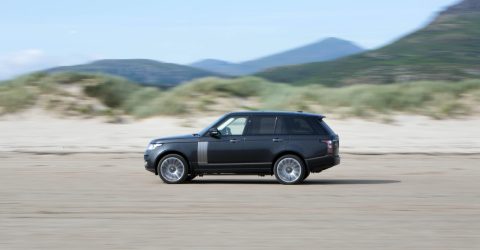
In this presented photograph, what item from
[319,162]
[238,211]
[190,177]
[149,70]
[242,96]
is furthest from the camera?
[149,70]

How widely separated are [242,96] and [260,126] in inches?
907

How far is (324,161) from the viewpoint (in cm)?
1788

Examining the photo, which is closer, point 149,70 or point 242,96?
point 242,96

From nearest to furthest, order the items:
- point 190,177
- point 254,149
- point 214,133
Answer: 1. point 254,149
2. point 214,133
3. point 190,177

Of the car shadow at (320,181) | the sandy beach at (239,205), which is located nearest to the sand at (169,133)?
the sandy beach at (239,205)

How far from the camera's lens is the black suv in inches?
705

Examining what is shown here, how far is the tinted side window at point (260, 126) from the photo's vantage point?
18.1 m

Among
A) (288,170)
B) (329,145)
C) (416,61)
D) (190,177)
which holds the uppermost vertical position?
(416,61)

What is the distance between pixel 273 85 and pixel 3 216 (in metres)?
31.3

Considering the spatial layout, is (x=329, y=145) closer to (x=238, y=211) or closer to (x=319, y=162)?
(x=319, y=162)

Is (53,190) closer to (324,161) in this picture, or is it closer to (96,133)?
(324,161)

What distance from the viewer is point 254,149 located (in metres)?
18.0

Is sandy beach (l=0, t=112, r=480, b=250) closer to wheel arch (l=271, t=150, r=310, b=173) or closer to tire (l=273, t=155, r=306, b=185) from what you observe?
tire (l=273, t=155, r=306, b=185)

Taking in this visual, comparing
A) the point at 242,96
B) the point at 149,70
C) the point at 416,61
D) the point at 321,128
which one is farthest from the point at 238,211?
the point at 416,61
